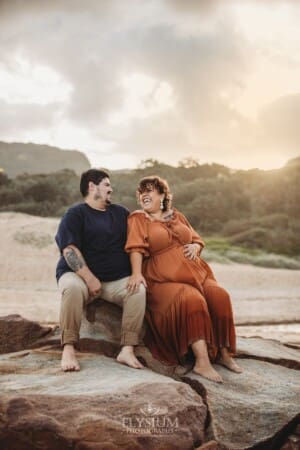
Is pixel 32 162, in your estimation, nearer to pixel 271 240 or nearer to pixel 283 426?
pixel 271 240

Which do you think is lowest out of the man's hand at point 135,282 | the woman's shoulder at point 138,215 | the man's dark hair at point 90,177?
the man's hand at point 135,282

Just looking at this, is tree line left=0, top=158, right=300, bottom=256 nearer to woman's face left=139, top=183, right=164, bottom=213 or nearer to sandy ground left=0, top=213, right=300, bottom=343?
sandy ground left=0, top=213, right=300, bottom=343

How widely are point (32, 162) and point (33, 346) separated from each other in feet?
209

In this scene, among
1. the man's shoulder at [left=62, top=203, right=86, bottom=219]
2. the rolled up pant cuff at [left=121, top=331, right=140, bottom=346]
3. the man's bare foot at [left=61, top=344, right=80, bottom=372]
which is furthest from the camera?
the man's shoulder at [left=62, top=203, right=86, bottom=219]

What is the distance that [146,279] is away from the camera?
165 inches

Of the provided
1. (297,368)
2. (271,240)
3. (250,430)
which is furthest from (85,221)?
(271,240)

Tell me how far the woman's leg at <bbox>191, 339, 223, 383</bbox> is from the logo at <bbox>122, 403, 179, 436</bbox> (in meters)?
0.76

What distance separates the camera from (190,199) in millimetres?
25500

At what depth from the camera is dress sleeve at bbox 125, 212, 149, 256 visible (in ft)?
13.4

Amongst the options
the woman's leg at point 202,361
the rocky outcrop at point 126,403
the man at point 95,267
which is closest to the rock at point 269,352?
the rocky outcrop at point 126,403

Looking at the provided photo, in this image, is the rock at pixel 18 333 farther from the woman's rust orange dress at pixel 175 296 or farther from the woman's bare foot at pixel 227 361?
the woman's bare foot at pixel 227 361

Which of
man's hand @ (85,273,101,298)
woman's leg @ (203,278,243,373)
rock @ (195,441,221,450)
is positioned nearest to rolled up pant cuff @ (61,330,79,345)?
man's hand @ (85,273,101,298)

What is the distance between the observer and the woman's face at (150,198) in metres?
4.33

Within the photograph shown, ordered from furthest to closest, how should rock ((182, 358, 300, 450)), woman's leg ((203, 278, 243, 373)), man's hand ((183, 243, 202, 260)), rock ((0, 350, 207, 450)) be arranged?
man's hand ((183, 243, 202, 260)) < woman's leg ((203, 278, 243, 373)) < rock ((182, 358, 300, 450)) < rock ((0, 350, 207, 450))
